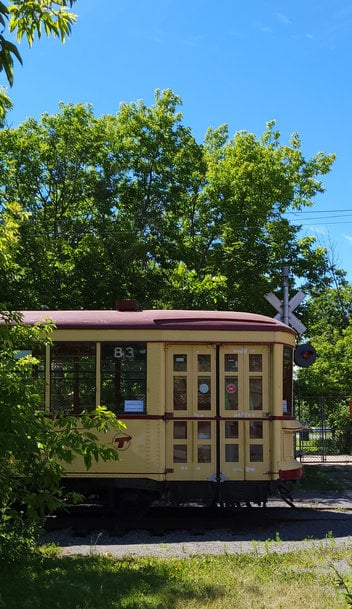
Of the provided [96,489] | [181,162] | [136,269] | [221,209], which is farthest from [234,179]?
[96,489]

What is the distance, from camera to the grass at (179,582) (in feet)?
15.4

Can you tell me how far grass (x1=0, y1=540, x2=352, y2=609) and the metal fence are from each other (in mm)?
9839

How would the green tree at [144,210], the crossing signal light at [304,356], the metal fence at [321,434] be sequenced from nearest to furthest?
the crossing signal light at [304,356] → the green tree at [144,210] → the metal fence at [321,434]

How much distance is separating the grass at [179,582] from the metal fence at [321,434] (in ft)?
32.3

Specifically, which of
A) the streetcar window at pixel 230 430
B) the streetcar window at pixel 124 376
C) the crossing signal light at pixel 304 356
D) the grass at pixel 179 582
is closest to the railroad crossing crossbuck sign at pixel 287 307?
the crossing signal light at pixel 304 356

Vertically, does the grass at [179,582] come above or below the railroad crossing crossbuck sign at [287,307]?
below

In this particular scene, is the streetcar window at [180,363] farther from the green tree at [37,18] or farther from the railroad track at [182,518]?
the green tree at [37,18]

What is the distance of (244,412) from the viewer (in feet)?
27.8

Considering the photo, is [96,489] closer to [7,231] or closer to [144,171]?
[7,231]

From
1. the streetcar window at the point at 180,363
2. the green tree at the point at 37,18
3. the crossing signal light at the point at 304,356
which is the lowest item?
the streetcar window at the point at 180,363

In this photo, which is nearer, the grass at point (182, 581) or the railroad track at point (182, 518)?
the grass at point (182, 581)

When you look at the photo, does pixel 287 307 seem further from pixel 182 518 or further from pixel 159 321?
pixel 182 518

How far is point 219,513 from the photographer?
9.28 meters

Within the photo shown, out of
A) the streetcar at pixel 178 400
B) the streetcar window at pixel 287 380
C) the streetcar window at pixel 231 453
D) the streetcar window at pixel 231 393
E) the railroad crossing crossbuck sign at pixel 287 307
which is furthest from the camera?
the railroad crossing crossbuck sign at pixel 287 307
